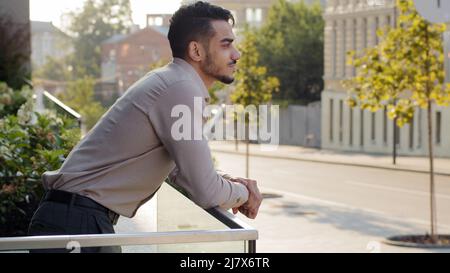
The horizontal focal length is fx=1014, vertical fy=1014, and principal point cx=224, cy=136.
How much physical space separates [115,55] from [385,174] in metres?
62.3

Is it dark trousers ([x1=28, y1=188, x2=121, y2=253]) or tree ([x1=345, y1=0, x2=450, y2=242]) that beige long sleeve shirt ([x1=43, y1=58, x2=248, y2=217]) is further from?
tree ([x1=345, y1=0, x2=450, y2=242])

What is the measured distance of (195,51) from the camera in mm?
3705

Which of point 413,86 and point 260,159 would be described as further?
point 260,159

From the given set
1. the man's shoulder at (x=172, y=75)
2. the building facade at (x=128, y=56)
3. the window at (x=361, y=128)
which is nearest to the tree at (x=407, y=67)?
the man's shoulder at (x=172, y=75)

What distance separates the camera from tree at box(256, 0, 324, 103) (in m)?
56.5

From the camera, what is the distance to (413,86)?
1795 cm

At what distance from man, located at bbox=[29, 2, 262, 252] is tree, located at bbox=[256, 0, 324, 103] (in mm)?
Answer: 52475

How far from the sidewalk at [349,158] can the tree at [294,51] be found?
7.16 metres

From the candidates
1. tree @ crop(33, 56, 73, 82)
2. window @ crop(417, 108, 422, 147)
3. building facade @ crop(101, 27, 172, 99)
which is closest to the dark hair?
window @ crop(417, 108, 422, 147)

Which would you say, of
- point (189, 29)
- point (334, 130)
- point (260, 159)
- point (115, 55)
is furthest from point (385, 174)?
point (115, 55)

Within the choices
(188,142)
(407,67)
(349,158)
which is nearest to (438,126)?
(349,158)

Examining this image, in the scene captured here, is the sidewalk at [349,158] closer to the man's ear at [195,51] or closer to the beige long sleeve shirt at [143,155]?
the man's ear at [195,51]
